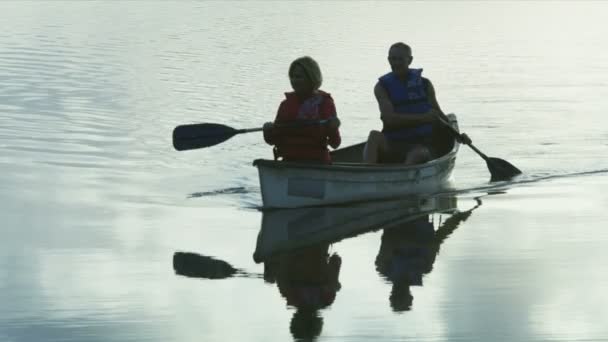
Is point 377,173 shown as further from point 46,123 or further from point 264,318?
point 46,123

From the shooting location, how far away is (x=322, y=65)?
96.3 ft

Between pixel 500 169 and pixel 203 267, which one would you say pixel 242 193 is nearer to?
pixel 500 169

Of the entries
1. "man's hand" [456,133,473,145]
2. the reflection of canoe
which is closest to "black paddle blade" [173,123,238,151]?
the reflection of canoe

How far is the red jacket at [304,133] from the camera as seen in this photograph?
12.2 m

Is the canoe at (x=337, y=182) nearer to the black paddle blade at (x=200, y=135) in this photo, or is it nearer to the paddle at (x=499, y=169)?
the black paddle blade at (x=200, y=135)

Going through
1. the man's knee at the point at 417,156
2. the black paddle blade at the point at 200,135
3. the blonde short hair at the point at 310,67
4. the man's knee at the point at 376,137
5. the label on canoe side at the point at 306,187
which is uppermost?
the blonde short hair at the point at 310,67

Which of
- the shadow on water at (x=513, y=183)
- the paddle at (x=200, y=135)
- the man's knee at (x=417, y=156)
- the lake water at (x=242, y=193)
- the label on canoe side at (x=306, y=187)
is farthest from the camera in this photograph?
the shadow on water at (x=513, y=183)

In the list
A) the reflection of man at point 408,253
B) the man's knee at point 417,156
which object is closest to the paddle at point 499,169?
the man's knee at point 417,156

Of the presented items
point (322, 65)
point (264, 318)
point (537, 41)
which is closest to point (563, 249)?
point (264, 318)

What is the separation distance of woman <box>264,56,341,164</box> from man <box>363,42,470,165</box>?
1.17m

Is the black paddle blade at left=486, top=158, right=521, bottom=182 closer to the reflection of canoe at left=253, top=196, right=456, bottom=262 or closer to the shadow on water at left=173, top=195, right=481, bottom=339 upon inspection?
the shadow on water at left=173, top=195, right=481, bottom=339

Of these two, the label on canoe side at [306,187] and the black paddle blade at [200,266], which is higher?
the label on canoe side at [306,187]

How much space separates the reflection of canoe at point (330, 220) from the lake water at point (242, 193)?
190 millimetres

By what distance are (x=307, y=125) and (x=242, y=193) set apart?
2407mm
